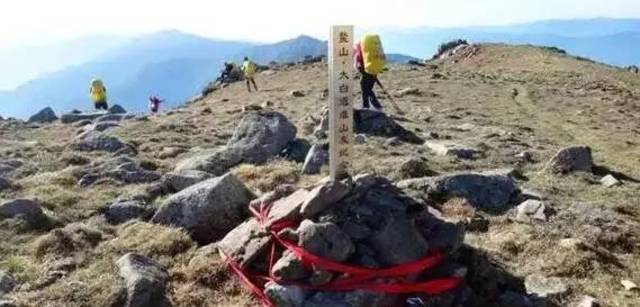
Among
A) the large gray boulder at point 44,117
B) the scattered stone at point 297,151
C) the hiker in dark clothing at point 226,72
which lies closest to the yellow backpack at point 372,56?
the scattered stone at point 297,151

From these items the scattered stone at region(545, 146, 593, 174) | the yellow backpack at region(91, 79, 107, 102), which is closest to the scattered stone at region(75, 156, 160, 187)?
the scattered stone at region(545, 146, 593, 174)

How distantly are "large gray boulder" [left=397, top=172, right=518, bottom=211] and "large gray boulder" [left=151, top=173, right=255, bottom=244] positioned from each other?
3.13m

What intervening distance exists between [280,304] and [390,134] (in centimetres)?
1277

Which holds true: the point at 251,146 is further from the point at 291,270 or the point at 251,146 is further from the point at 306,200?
the point at 291,270

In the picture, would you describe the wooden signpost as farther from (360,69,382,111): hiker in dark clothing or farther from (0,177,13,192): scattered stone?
(360,69,382,111): hiker in dark clothing

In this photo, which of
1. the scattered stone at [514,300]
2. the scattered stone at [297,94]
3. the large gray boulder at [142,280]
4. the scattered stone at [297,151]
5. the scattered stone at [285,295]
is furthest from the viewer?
the scattered stone at [297,94]

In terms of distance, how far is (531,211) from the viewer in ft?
42.7

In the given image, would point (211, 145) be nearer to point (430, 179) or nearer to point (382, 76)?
point (430, 179)

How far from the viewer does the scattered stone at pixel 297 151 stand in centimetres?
1798

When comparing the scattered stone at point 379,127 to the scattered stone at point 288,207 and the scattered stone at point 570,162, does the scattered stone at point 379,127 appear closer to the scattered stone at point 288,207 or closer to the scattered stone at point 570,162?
the scattered stone at point 570,162

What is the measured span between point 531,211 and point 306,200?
4.86 metres

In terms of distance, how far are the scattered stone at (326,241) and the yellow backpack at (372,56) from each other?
14.2m

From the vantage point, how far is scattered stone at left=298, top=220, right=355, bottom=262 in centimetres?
929

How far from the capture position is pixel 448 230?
1002 cm
